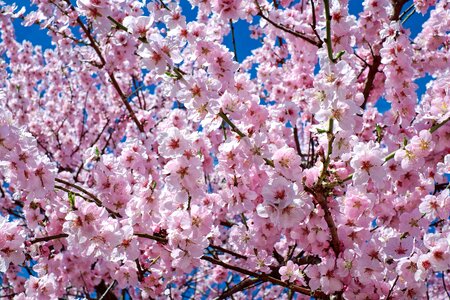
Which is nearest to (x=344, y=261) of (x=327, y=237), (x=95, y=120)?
(x=327, y=237)

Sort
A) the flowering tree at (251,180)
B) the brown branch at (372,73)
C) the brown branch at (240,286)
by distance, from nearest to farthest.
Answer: the flowering tree at (251,180)
the brown branch at (240,286)
the brown branch at (372,73)

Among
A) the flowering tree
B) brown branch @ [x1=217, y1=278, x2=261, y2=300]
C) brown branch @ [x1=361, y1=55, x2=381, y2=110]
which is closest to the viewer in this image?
the flowering tree

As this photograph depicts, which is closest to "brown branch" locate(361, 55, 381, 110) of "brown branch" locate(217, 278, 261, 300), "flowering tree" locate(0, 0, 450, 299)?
"flowering tree" locate(0, 0, 450, 299)

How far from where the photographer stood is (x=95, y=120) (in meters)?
11.0

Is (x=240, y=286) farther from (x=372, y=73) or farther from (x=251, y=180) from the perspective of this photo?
(x=372, y=73)

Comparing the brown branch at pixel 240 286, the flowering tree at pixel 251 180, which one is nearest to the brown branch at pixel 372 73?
the flowering tree at pixel 251 180

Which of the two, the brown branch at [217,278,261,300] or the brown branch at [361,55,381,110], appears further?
the brown branch at [361,55,381,110]

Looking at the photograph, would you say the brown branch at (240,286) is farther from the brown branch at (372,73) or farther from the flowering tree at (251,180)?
the brown branch at (372,73)

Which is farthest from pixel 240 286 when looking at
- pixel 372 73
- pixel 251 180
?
pixel 372 73

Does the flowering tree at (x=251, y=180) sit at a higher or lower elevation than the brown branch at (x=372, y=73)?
lower

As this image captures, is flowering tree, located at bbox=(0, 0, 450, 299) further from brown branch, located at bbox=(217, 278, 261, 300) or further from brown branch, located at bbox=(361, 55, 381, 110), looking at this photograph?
Answer: brown branch, located at bbox=(361, 55, 381, 110)

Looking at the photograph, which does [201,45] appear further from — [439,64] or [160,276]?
[439,64]

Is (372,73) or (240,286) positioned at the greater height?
(372,73)

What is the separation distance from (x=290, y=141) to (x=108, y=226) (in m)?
3.62
